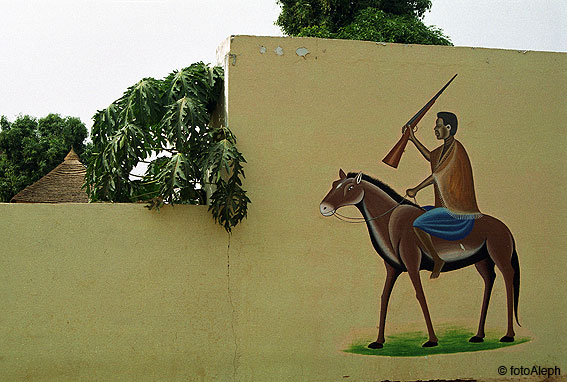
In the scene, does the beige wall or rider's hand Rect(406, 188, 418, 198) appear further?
rider's hand Rect(406, 188, 418, 198)

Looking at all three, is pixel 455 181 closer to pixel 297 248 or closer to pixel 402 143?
pixel 402 143

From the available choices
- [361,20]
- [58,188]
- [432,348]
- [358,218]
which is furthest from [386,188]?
[58,188]

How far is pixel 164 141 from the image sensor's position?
730cm

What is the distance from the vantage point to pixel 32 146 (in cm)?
3025

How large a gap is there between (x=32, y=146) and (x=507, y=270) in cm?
2652

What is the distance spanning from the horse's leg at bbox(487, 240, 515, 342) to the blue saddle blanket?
16.2 inches

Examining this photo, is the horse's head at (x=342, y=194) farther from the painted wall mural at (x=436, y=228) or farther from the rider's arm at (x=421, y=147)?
the rider's arm at (x=421, y=147)

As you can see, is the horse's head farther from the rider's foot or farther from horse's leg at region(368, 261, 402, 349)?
the rider's foot

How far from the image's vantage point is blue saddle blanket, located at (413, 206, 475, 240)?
733 centimetres

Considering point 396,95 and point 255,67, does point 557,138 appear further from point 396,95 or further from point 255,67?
point 255,67

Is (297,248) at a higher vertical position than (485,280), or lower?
higher

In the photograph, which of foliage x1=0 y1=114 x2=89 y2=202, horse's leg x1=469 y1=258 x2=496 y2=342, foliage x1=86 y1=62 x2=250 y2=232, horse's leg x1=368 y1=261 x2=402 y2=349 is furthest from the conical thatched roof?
horse's leg x1=469 y1=258 x2=496 y2=342

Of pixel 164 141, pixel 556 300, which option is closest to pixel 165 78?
pixel 164 141

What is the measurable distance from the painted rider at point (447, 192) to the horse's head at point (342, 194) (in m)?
0.55
